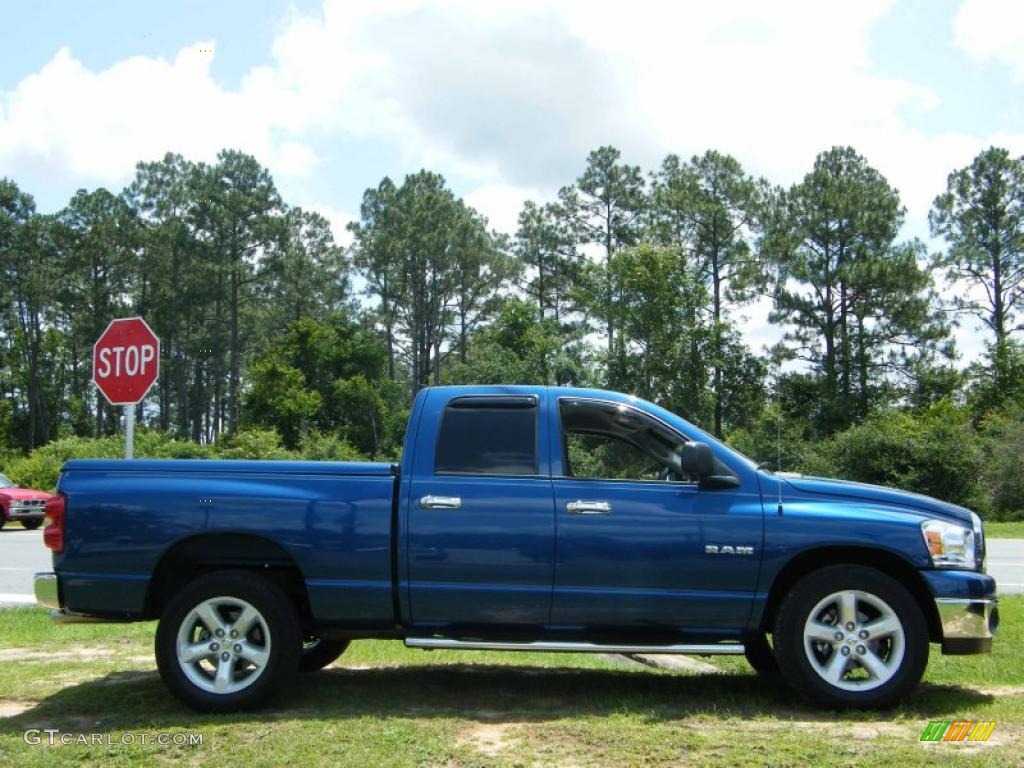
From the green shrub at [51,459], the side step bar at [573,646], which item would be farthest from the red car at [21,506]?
the side step bar at [573,646]

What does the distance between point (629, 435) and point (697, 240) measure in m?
47.0

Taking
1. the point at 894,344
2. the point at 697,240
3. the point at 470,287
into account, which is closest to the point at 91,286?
the point at 470,287

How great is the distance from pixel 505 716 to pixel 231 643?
5.55 ft

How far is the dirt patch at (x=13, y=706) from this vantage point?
19.0 ft

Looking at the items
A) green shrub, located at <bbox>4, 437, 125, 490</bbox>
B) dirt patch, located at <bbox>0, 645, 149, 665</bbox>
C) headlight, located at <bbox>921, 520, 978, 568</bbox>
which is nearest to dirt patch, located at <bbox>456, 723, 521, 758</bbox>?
headlight, located at <bbox>921, 520, 978, 568</bbox>

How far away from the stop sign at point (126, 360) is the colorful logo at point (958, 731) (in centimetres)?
779

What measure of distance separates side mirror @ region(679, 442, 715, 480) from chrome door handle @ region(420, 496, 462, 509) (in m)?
1.37

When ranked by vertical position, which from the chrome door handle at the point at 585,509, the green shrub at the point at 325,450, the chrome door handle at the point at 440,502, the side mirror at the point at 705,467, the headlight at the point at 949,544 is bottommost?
the headlight at the point at 949,544

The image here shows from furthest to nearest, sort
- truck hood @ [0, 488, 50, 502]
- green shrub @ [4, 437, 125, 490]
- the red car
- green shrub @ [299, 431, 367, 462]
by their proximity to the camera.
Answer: green shrub @ [299, 431, 367, 462] → green shrub @ [4, 437, 125, 490] → truck hood @ [0, 488, 50, 502] → the red car

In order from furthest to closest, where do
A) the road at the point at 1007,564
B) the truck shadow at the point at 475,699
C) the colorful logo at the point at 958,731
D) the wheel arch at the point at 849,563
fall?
the road at the point at 1007,564 < the wheel arch at the point at 849,563 < the truck shadow at the point at 475,699 < the colorful logo at the point at 958,731

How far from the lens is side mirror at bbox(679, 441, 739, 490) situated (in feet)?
18.9

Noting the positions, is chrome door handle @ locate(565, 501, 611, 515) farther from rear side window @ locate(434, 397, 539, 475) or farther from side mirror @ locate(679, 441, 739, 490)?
side mirror @ locate(679, 441, 739, 490)

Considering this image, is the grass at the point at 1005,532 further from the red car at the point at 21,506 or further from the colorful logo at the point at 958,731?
the red car at the point at 21,506

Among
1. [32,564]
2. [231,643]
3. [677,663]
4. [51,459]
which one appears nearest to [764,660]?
[677,663]
